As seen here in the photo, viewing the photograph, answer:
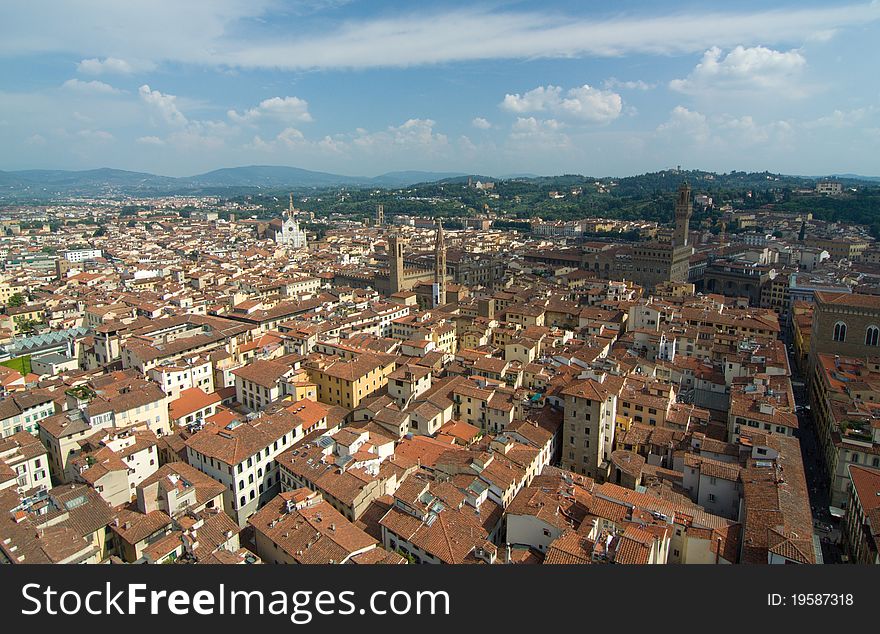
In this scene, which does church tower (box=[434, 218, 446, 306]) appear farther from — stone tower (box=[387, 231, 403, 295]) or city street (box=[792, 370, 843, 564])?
city street (box=[792, 370, 843, 564])

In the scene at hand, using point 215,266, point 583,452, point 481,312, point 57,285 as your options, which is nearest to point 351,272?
point 215,266

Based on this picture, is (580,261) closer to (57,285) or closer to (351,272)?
(351,272)

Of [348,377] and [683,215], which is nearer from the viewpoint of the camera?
[348,377]

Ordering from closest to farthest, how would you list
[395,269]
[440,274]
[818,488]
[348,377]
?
[818,488], [348,377], [395,269], [440,274]

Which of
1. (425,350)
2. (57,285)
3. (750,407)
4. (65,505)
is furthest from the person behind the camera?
(57,285)

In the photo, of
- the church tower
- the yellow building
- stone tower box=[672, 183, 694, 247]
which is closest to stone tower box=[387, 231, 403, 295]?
the church tower

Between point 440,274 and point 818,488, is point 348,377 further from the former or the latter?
point 440,274

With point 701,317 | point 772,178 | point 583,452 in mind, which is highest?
point 772,178

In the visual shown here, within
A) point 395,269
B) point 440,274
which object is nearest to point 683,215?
point 440,274

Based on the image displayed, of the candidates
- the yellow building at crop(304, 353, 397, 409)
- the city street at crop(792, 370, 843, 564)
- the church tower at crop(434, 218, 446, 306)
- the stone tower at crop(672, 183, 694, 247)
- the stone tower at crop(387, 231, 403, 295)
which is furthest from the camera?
the stone tower at crop(672, 183, 694, 247)

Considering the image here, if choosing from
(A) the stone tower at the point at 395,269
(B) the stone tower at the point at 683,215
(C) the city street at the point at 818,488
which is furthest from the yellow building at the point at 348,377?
(B) the stone tower at the point at 683,215

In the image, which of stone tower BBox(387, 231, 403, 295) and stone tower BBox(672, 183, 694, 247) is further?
stone tower BBox(672, 183, 694, 247)
